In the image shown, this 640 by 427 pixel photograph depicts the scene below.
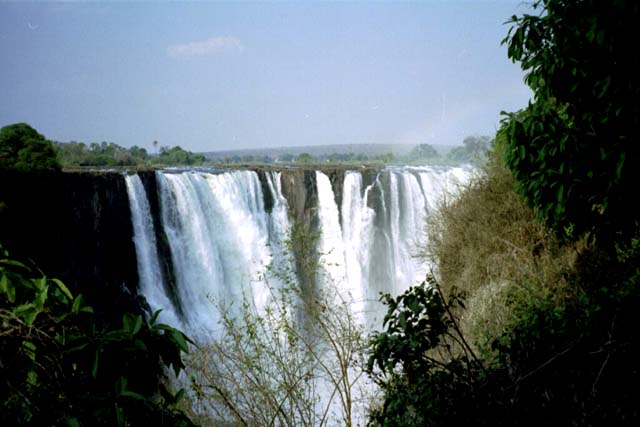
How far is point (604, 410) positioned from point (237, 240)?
14509 mm

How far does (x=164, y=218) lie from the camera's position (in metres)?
14.2

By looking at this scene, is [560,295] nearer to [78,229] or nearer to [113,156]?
[78,229]

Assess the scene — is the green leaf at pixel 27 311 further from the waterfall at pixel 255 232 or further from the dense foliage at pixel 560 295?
the waterfall at pixel 255 232

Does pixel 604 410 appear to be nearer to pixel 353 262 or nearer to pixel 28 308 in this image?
pixel 28 308

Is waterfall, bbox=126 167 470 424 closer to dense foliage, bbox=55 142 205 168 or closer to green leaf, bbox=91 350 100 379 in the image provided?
dense foliage, bbox=55 142 205 168

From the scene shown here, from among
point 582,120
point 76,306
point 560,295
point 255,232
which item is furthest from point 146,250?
point 76,306

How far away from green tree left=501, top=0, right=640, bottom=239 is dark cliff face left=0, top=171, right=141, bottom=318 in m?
10.5

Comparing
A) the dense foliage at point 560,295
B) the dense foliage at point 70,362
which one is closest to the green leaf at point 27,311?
the dense foliage at point 70,362

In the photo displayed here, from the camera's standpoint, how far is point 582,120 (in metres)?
3.73

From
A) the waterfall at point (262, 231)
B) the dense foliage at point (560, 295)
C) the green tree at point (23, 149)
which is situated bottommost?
the waterfall at point (262, 231)

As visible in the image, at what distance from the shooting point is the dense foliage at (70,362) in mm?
985

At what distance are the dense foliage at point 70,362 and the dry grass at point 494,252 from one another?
5123 mm

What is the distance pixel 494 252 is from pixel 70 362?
8.43 meters

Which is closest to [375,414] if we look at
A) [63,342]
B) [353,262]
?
[63,342]
